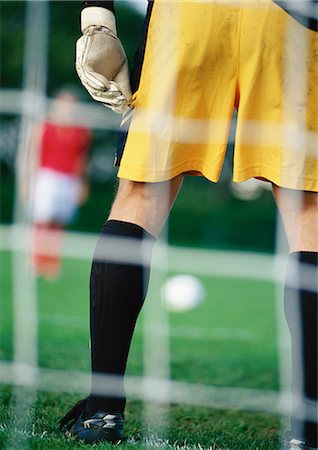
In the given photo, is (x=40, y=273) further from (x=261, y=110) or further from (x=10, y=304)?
(x=261, y=110)

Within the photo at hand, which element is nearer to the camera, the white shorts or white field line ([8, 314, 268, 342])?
white field line ([8, 314, 268, 342])

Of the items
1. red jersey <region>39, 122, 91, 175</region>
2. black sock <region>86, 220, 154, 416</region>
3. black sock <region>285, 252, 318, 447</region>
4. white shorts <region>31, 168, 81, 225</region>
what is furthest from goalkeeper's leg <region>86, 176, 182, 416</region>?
white shorts <region>31, 168, 81, 225</region>

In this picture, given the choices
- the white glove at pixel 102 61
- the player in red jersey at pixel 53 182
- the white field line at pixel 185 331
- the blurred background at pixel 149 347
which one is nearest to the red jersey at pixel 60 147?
the player in red jersey at pixel 53 182

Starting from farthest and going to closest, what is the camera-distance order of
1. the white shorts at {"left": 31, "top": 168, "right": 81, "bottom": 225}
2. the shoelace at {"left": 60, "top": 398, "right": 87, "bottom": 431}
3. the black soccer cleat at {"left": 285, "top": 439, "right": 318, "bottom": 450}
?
the white shorts at {"left": 31, "top": 168, "right": 81, "bottom": 225}
the shoelace at {"left": 60, "top": 398, "right": 87, "bottom": 431}
the black soccer cleat at {"left": 285, "top": 439, "right": 318, "bottom": 450}

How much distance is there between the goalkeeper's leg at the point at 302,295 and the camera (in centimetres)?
171

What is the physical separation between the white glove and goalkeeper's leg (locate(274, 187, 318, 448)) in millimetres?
320

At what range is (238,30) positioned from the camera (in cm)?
173

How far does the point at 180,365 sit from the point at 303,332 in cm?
133

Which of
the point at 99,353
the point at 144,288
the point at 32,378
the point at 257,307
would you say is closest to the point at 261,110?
the point at 144,288

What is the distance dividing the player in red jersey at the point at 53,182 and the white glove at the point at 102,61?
14.9ft

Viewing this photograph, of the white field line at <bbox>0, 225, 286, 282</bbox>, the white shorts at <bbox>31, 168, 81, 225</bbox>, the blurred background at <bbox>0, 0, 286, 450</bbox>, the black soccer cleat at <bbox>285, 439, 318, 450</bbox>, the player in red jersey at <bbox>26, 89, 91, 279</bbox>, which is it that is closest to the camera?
the black soccer cleat at <bbox>285, 439, 318, 450</bbox>

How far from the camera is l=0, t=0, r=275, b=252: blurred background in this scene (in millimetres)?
13242

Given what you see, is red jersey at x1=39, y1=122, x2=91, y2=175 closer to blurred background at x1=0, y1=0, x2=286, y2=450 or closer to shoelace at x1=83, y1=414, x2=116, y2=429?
blurred background at x1=0, y1=0, x2=286, y2=450

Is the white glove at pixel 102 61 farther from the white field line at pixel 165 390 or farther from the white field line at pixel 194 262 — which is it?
the white field line at pixel 194 262
